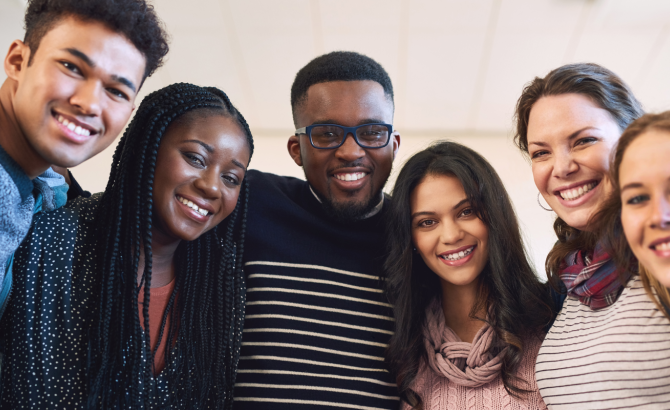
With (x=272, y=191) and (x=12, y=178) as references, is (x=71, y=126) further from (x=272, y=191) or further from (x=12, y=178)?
(x=272, y=191)

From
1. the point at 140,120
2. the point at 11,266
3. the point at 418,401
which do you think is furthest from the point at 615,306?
the point at 11,266

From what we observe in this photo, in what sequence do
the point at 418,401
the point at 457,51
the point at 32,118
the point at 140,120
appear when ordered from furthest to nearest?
the point at 457,51, the point at 418,401, the point at 140,120, the point at 32,118

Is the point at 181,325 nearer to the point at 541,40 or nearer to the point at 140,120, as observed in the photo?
the point at 140,120

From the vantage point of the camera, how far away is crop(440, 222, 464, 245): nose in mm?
1664

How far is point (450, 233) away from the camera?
167 centimetres

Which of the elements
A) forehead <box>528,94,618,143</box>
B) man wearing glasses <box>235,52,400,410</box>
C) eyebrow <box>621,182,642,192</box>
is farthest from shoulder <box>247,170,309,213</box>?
eyebrow <box>621,182,642,192</box>

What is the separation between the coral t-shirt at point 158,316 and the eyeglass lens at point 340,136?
70 centimetres

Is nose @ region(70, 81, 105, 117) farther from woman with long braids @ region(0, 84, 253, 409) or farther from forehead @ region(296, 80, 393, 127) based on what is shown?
forehead @ region(296, 80, 393, 127)

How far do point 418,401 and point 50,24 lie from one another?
1478 mm

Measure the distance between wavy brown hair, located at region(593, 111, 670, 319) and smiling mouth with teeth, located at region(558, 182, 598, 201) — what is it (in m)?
0.17

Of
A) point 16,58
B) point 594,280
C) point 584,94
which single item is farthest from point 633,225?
point 16,58

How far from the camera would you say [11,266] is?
1.30m

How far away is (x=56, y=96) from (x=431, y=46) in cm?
275

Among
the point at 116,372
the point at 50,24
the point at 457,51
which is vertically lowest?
the point at 116,372
